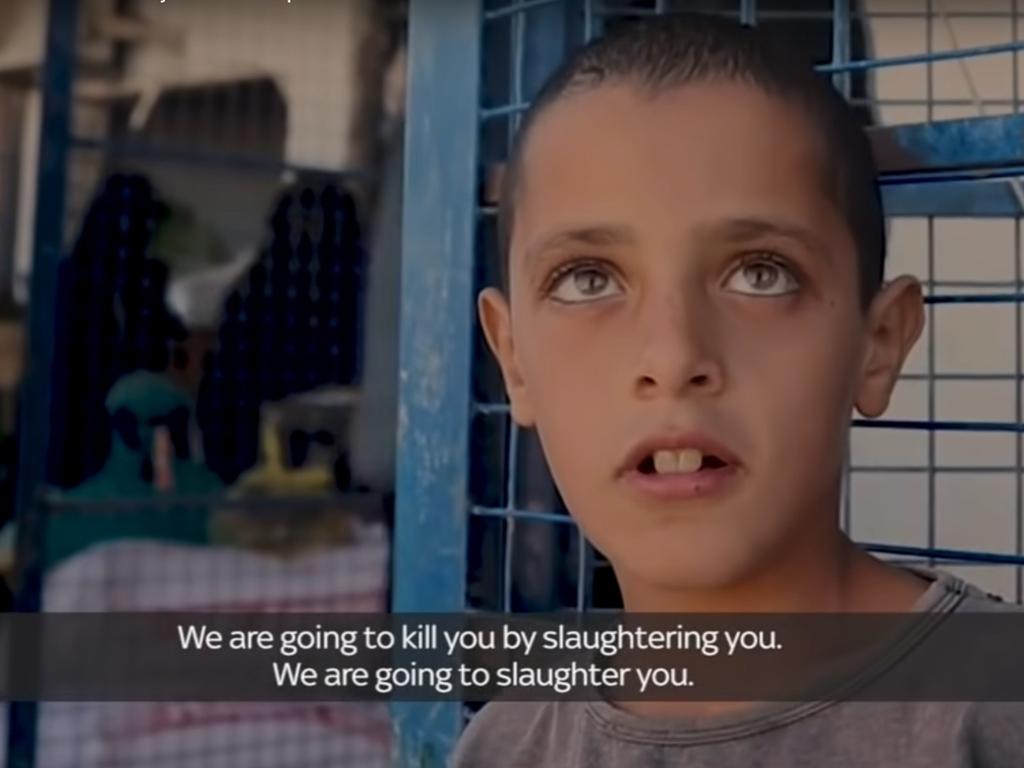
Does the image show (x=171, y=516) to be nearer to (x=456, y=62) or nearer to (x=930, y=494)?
(x=456, y=62)

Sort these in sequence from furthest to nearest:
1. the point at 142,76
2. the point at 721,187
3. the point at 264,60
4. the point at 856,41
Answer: the point at 142,76, the point at 264,60, the point at 856,41, the point at 721,187

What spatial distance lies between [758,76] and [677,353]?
0.61ft

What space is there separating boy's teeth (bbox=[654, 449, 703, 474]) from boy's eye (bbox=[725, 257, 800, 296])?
0.10 metres

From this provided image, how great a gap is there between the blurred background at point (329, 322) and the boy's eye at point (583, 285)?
0.23 meters

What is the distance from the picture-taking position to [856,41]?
1.01 meters

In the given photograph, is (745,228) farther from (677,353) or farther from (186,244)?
(186,244)

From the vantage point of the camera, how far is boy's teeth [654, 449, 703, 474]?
0.72 meters

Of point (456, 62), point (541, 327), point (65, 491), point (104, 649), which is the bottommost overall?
point (104, 649)

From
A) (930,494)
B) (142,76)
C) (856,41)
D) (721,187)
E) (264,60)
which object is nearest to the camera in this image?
(721,187)

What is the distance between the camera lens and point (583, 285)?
0.77 meters

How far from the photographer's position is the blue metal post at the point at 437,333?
1019mm

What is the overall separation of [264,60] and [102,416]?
48 centimetres

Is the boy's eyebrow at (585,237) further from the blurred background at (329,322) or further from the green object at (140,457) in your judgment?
the green object at (140,457)

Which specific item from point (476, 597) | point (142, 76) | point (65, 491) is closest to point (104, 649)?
point (476, 597)
